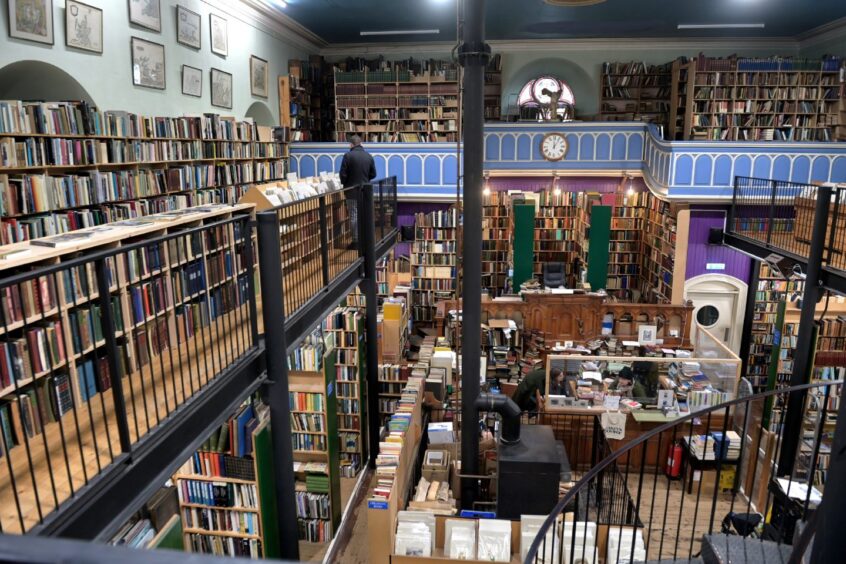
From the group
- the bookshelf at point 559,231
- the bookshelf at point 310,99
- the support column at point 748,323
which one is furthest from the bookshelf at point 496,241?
the support column at point 748,323

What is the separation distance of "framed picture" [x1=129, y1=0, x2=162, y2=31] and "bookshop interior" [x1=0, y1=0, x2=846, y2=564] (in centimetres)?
4

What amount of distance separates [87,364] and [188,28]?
7.10 meters

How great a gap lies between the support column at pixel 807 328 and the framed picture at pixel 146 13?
892 centimetres

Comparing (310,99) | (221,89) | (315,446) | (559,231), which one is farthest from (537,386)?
(310,99)

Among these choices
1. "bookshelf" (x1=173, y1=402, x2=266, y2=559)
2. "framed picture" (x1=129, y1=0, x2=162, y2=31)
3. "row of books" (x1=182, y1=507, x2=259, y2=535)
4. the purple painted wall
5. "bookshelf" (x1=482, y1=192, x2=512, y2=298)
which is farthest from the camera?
"bookshelf" (x1=482, y1=192, x2=512, y2=298)

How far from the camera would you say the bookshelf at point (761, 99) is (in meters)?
12.5

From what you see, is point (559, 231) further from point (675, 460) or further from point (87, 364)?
point (87, 364)

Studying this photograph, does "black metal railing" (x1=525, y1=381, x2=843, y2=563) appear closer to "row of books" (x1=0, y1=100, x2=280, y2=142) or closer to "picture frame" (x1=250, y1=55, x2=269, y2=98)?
"row of books" (x1=0, y1=100, x2=280, y2=142)

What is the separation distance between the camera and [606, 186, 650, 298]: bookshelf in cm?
1310

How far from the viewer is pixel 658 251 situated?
12.2 metres

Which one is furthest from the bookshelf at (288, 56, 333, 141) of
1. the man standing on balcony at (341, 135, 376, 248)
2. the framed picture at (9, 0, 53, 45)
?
the framed picture at (9, 0, 53, 45)

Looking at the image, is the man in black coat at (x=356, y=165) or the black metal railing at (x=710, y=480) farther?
the man in black coat at (x=356, y=165)

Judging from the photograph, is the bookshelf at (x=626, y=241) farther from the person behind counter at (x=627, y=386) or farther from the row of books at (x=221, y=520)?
the row of books at (x=221, y=520)

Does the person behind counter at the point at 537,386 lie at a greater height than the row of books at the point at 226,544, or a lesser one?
greater
